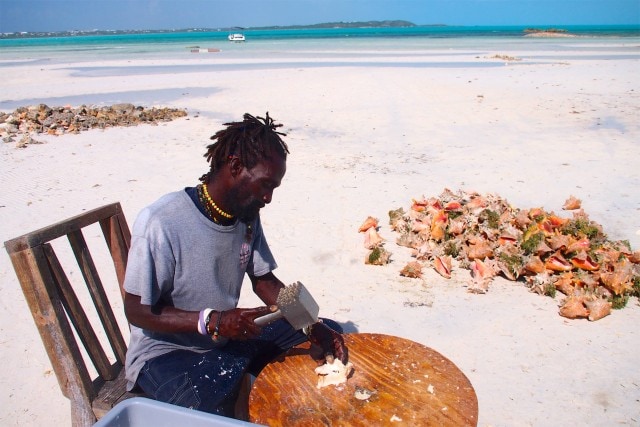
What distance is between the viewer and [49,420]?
3193mm

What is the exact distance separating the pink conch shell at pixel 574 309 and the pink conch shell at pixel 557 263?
419mm

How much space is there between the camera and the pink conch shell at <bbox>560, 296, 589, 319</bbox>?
400cm

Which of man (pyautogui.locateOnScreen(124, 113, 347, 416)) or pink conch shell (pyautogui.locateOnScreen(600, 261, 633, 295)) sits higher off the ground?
man (pyautogui.locateOnScreen(124, 113, 347, 416))

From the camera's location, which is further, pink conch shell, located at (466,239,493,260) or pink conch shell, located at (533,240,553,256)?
pink conch shell, located at (466,239,493,260)

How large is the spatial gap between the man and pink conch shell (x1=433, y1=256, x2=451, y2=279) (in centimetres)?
260

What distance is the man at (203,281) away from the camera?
219cm

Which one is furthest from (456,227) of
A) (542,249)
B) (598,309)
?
(598,309)

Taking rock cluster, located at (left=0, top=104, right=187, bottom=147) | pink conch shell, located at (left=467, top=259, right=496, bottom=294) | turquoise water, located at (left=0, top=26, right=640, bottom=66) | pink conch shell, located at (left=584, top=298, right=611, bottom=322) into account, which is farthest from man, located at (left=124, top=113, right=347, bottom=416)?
turquoise water, located at (left=0, top=26, right=640, bottom=66)

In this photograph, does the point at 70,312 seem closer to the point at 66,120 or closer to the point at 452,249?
the point at 452,249

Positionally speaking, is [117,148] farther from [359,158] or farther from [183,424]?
[183,424]

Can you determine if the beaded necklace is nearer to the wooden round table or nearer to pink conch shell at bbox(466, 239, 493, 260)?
the wooden round table

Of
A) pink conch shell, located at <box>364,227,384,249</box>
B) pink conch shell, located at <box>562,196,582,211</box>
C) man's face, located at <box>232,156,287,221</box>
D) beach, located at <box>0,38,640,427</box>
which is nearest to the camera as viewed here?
man's face, located at <box>232,156,287,221</box>

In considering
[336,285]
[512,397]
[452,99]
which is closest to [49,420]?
[336,285]

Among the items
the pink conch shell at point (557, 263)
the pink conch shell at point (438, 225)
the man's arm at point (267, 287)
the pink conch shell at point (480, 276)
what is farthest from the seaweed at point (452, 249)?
the man's arm at point (267, 287)
